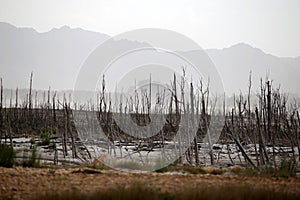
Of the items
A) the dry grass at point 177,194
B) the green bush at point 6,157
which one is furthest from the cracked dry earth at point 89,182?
the green bush at point 6,157

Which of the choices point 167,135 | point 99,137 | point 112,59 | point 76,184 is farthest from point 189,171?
point 167,135

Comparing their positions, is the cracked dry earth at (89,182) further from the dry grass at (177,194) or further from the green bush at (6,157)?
the green bush at (6,157)

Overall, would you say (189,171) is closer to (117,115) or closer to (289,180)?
(289,180)

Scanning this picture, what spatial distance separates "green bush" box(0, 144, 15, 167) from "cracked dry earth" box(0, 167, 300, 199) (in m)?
0.90

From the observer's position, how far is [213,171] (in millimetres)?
8758

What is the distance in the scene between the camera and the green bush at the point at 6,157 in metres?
8.26

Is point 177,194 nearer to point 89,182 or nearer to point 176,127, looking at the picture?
point 89,182

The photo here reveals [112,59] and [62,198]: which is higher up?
[112,59]

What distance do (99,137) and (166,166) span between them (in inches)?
415

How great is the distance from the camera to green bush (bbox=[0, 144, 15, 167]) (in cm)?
826

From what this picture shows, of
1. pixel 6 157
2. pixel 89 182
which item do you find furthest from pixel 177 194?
pixel 6 157

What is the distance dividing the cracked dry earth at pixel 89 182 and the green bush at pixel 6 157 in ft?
2.96

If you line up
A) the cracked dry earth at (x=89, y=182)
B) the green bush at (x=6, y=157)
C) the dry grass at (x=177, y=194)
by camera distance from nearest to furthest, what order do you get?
the dry grass at (x=177, y=194)
the cracked dry earth at (x=89, y=182)
the green bush at (x=6, y=157)

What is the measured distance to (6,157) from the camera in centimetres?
835
